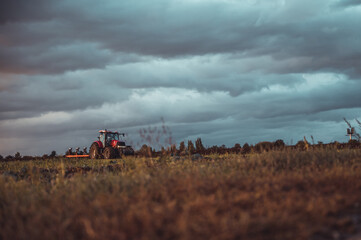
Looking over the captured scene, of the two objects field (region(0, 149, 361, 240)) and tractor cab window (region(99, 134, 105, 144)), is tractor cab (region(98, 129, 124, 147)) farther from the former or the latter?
field (region(0, 149, 361, 240))

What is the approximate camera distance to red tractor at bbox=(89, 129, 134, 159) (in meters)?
24.0

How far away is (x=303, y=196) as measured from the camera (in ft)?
18.3

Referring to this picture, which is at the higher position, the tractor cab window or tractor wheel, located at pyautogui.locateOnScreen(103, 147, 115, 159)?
the tractor cab window

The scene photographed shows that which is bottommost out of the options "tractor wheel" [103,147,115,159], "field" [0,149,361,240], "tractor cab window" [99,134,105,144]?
"field" [0,149,361,240]

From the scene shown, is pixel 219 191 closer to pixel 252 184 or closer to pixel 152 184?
pixel 252 184

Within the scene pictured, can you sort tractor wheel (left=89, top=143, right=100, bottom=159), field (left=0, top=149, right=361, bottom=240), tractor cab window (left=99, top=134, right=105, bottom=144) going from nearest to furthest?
field (left=0, top=149, right=361, bottom=240) < tractor wheel (left=89, top=143, right=100, bottom=159) < tractor cab window (left=99, top=134, right=105, bottom=144)

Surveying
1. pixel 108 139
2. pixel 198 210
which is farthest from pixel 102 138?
pixel 198 210

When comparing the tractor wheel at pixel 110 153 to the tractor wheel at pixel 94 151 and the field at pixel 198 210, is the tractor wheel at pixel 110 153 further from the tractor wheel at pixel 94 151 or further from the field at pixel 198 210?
the field at pixel 198 210

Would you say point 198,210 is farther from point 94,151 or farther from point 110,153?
point 94,151

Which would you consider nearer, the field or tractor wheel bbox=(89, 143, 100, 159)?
the field

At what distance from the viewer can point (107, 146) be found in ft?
82.7

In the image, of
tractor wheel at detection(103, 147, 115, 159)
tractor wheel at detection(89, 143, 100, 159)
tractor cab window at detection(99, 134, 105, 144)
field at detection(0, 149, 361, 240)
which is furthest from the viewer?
tractor cab window at detection(99, 134, 105, 144)

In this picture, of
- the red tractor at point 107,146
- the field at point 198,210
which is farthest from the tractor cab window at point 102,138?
the field at point 198,210

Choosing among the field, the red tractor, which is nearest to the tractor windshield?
the red tractor
